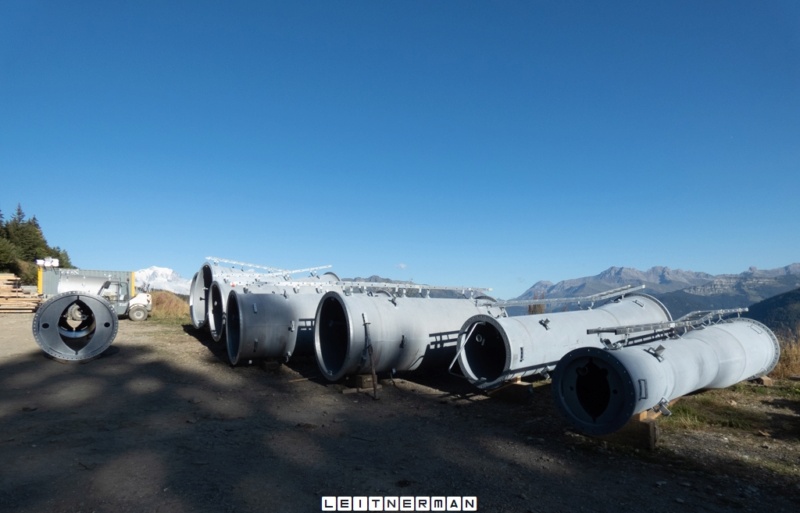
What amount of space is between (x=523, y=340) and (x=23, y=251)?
1779 inches

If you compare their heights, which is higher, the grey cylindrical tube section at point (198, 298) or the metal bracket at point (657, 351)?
the grey cylindrical tube section at point (198, 298)

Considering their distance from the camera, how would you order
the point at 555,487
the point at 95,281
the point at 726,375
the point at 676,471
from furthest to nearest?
the point at 95,281 → the point at 726,375 → the point at 676,471 → the point at 555,487

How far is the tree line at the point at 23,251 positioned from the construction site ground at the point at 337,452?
30484 millimetres

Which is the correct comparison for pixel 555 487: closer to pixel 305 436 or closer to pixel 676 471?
pixel 676 471

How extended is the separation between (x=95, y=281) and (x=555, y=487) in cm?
2236

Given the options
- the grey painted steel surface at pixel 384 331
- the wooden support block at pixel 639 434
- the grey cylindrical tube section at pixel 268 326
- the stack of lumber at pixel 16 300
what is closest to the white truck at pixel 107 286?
the stack of lumber at pixel 16 300

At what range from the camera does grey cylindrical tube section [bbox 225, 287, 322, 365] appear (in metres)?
11.3

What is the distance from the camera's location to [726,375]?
344 inches

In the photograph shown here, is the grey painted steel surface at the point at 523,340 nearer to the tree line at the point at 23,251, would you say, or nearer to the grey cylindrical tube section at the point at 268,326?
the grey cylindrical tube section at the point at 268,326

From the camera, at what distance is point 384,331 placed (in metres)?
9.84

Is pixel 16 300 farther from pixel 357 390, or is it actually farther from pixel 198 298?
pixel 357 390

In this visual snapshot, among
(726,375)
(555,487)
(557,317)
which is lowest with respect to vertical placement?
(555,487)

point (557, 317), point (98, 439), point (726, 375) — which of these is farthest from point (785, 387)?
point (98, 439)

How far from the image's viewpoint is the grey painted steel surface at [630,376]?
A: 6020 millimetres
